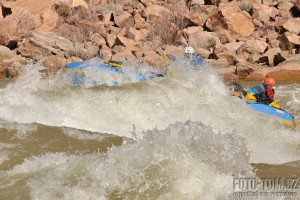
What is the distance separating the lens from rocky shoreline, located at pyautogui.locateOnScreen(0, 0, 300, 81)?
42.3 ft

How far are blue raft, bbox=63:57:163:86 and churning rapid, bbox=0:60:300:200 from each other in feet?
1.69

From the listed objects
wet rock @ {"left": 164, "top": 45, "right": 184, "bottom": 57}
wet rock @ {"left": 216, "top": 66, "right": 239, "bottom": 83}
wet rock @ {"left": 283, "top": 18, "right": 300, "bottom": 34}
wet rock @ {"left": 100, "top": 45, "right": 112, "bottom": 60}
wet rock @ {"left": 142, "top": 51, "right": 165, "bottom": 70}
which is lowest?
wet rock @ {"left": 216, "top": 66, "right": 239, "bottom": 83}

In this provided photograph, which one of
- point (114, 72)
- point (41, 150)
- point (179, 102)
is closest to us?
point (41, 150)

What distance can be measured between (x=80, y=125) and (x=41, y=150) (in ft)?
3.94

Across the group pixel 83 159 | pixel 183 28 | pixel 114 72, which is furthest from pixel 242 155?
pixel 183 28

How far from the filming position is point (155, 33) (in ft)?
50.7

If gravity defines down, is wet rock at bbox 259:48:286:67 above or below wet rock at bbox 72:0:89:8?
below

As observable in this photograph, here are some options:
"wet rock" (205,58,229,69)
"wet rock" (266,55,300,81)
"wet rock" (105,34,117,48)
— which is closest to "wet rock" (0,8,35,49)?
"wet rock" (105,34,117,48)

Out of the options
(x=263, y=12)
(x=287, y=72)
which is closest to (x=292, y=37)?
(x=287, y=72)

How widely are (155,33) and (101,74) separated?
5941 mm

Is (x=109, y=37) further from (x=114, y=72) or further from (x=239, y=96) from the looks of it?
(x=239, y=96)

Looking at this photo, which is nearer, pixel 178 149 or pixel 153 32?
pixel 178 149

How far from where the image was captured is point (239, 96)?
8281mm

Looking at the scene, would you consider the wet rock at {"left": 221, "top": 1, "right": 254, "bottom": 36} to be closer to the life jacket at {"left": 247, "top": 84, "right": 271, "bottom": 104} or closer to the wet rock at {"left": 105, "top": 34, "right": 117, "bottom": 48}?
the wet rock at {"left": 105, "top": 34, "right": 117, "bottom": 48}
